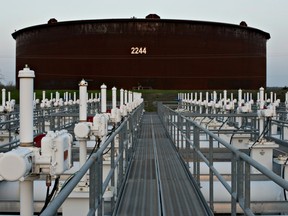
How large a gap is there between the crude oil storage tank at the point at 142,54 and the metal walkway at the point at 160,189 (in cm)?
2886

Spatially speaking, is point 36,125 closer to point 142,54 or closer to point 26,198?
point 26,198

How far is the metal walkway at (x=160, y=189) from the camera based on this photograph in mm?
4894

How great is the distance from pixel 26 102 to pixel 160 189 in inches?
133

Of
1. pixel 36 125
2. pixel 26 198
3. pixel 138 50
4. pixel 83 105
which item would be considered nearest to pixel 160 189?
pixel 83 105

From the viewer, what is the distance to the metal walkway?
4.89m

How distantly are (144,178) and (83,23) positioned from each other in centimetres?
3301

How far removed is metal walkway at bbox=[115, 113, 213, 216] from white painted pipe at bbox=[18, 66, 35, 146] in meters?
2.07

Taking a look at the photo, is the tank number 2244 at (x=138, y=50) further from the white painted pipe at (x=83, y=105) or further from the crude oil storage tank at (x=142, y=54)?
the white painted pipe at (x=83, y=105)

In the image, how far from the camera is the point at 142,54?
37594mm

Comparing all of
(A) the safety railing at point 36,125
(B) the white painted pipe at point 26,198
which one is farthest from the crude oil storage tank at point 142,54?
(B) the white painted pipe at point 26,198

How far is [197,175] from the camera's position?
227 inches

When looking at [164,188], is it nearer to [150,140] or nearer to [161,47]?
[150,140]

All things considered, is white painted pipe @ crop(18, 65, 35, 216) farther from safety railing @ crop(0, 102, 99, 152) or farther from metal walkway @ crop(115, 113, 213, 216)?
safety railing @ crop(0, 102, 99, 152)

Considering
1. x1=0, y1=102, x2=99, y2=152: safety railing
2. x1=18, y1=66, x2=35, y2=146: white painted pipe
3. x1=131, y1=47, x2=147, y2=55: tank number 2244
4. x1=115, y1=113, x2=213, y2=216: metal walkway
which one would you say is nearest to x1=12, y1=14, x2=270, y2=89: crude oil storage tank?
x1=131, y1=47, x2=147, y2=55: tank number 2244
